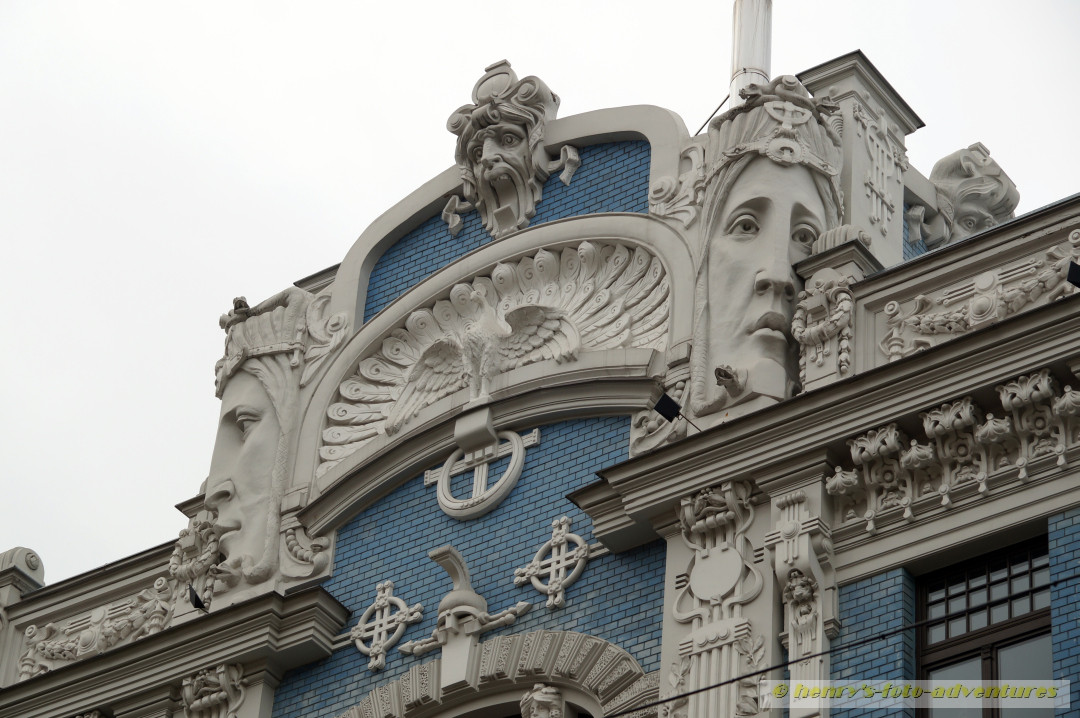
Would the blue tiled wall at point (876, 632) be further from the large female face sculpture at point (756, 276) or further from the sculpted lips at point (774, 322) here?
the sculpted lips at point (774, 322)

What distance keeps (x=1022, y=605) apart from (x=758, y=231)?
3959mm

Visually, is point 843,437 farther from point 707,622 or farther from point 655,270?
point 655,270

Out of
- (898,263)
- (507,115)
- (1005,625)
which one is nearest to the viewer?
(1005,625)

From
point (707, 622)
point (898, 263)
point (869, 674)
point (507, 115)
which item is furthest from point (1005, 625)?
point (507, 115)

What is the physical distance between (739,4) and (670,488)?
214 inches

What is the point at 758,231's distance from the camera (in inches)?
715

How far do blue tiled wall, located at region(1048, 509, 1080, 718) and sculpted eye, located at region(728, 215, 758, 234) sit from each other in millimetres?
3833

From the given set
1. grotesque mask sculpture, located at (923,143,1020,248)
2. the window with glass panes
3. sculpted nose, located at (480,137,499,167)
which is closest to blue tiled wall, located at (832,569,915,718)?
the window with glass panes

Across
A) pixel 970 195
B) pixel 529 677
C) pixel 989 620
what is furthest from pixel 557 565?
pixel 970 195

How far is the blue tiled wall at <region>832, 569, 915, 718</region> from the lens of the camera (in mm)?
15469

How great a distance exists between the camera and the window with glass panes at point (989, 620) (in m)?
15.2

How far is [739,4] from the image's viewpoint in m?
20.7

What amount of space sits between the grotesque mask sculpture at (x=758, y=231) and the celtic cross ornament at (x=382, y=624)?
2.86 m

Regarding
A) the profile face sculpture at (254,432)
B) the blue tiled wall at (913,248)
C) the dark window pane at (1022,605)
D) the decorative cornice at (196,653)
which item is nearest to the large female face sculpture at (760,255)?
the blue tiled wall at (913,248)
